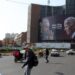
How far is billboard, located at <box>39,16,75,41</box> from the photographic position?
114 meters

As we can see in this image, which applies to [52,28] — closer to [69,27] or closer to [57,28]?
[57,28]

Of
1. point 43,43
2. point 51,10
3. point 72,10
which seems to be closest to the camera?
point 43,43

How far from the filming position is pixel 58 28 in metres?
118

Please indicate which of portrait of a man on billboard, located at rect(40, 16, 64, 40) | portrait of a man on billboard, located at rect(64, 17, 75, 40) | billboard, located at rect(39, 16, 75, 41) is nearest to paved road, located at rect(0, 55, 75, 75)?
portrait of a man on billboard, located at rect(64, 17, 75, 40)

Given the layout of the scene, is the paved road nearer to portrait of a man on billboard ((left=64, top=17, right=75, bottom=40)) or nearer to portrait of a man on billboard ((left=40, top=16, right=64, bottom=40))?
portrait of a man on billboard ((left=64, top=17, right=75, bottom=40))

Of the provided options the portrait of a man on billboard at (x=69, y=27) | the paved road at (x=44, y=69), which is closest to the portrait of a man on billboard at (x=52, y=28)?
the portrait of a man on billboard at (x=69, y=27)

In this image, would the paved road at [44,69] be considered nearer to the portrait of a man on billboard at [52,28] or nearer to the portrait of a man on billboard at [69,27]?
the portrait of a man on billboard at [69,27]

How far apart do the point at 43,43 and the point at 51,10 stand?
132 feet

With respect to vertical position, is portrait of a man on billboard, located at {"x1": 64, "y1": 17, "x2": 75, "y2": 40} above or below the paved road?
above

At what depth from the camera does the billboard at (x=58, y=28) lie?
114 metres

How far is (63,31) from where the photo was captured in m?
116

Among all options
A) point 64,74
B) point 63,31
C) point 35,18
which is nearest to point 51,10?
point 35,18

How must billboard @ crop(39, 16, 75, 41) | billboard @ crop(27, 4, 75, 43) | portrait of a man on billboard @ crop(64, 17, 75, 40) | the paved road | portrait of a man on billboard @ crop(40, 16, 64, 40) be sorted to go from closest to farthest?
the paved road < portrait of a man on billboard @ crop(64, 17, 75, 40) < billboard @ crop(39, 16, 75, 41) < billboard @ crop(27, 4, 75, 43) < portrait of a man on billboard @ crop(40, 16, 64, 40)

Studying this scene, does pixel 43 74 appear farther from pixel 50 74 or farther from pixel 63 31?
pixel 63 31
